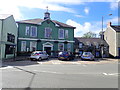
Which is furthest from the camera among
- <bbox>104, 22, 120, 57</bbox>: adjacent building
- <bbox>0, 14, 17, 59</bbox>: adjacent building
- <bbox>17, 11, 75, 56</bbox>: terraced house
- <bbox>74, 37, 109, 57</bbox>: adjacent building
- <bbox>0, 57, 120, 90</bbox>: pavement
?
<bbox>74, 37, 109, 57</bbox>: adjacent building

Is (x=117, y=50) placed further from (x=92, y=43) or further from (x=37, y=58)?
(x=37, y=58)

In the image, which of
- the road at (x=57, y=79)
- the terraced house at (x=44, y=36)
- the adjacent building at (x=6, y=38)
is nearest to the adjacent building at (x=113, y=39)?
the terraced house at (x=44, y=36)

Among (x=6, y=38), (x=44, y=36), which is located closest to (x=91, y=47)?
(x=44, y=36)

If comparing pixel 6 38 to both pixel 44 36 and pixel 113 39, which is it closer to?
pixel 44 36

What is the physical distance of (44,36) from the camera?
1080 inches

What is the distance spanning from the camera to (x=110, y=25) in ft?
120

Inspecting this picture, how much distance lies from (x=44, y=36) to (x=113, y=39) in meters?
20.4

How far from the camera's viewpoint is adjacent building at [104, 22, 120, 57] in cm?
3369

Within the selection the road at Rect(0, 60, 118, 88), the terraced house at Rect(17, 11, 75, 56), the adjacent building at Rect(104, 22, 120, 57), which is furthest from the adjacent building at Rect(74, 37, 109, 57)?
the road at Rect(0, 60, 118, 88)

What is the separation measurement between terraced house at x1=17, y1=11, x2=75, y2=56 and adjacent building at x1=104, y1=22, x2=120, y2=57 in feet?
43.8

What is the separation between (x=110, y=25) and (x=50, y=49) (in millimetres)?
21072

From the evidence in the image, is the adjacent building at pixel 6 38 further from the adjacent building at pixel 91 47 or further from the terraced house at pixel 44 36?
the adjacent building at pixel 91 47

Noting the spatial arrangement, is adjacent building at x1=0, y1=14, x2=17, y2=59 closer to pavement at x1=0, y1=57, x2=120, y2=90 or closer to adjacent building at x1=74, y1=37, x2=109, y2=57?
pavement at x1=0, y1=57, x2=120, y2=90

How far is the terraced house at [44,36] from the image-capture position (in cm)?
2602
